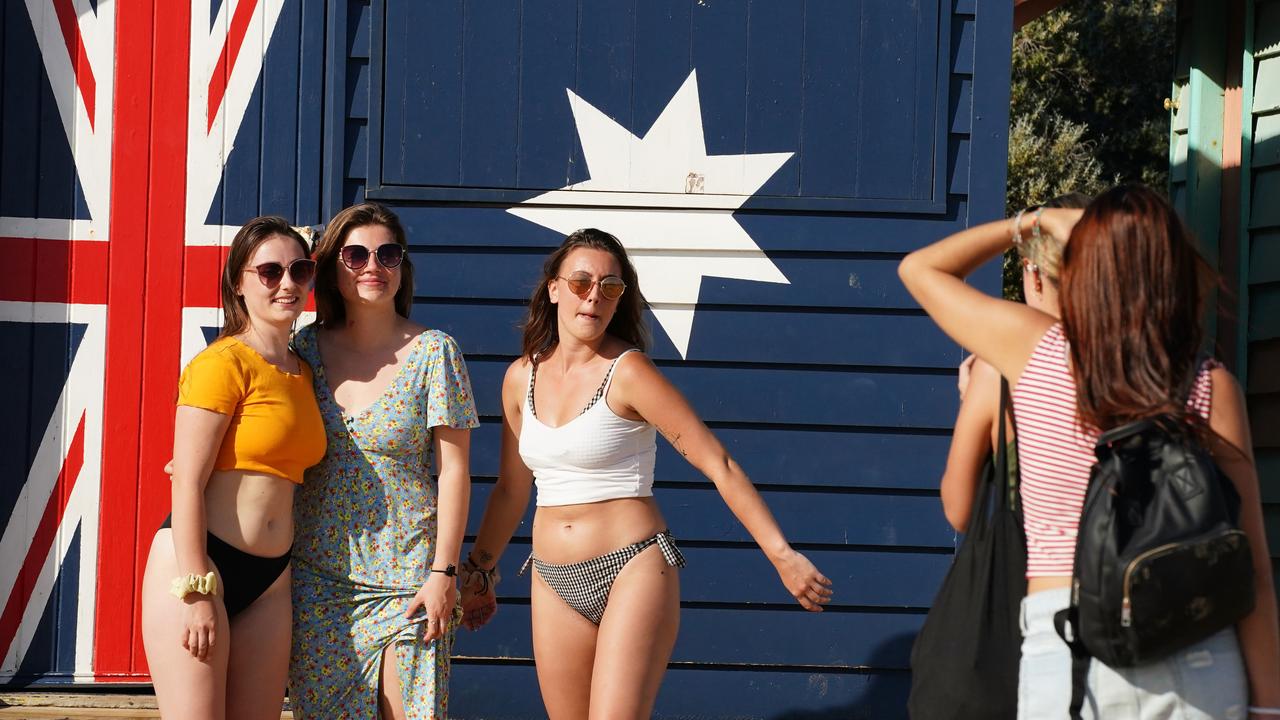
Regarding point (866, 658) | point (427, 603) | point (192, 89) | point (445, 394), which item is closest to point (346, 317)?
point (445, 394)

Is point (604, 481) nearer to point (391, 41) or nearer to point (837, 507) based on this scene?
point (837, 507)

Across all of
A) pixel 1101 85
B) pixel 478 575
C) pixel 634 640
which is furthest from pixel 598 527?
pixel 1101 85

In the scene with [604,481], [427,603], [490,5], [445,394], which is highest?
[490,5]

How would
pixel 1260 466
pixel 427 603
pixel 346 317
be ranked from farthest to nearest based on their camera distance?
pixel 1260 466 < pixel 346 317 < pixel 427 603

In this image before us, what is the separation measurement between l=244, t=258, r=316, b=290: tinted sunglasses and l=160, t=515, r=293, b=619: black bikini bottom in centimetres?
60

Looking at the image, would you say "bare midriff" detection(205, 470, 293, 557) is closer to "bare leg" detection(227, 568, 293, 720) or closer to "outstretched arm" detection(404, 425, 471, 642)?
"bare leg" detection(227, 568, 293, 720)

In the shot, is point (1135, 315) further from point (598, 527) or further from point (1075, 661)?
point (598, 527)

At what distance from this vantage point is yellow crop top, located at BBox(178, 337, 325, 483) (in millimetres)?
2717

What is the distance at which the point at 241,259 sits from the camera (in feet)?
9.37

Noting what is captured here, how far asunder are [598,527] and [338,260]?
0.95m

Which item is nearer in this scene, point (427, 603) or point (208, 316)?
point (427, 603)

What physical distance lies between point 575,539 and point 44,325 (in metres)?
2.32

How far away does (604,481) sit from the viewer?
2.98 m

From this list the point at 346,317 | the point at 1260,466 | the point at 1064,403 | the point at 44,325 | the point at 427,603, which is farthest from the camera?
the point at 1260,466
